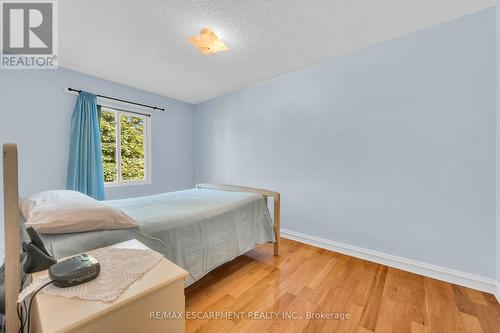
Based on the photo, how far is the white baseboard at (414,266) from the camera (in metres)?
1.64

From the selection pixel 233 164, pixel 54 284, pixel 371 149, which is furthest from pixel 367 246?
pixel 54 284

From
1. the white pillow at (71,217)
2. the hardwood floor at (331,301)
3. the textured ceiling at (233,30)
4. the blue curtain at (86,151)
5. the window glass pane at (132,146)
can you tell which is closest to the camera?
the white pillow at (71,217)

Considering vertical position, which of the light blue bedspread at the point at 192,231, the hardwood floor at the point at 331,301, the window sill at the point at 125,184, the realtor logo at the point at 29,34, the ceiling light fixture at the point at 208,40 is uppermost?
the realtor logo at the point at 29,34

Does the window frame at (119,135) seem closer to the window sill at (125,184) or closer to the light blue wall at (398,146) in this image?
the window sill at (125,184)

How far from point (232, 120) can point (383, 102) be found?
2.19 m

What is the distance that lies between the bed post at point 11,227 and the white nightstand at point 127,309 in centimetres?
8

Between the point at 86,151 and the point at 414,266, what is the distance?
13.0ft

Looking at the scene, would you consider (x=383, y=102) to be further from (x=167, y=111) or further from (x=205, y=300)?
(x=167, y=111)

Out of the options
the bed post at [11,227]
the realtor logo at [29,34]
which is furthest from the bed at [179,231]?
the realtor logo at [29,34]

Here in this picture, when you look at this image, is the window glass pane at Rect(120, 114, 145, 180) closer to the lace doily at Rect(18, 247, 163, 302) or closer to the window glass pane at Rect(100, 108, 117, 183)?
the window glass pane at Rect(100, 108, 117, 183)

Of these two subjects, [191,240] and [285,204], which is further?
[285,204]

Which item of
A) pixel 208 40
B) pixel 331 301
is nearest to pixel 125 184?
pixel 208 40

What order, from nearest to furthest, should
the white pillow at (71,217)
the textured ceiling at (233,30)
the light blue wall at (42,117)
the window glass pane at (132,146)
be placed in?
the white pillow at (71,217) < the textured ceiling at (233,30) < the light blue wall at (42,117) < the window glass pane at (132,146)

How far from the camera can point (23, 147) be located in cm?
230
